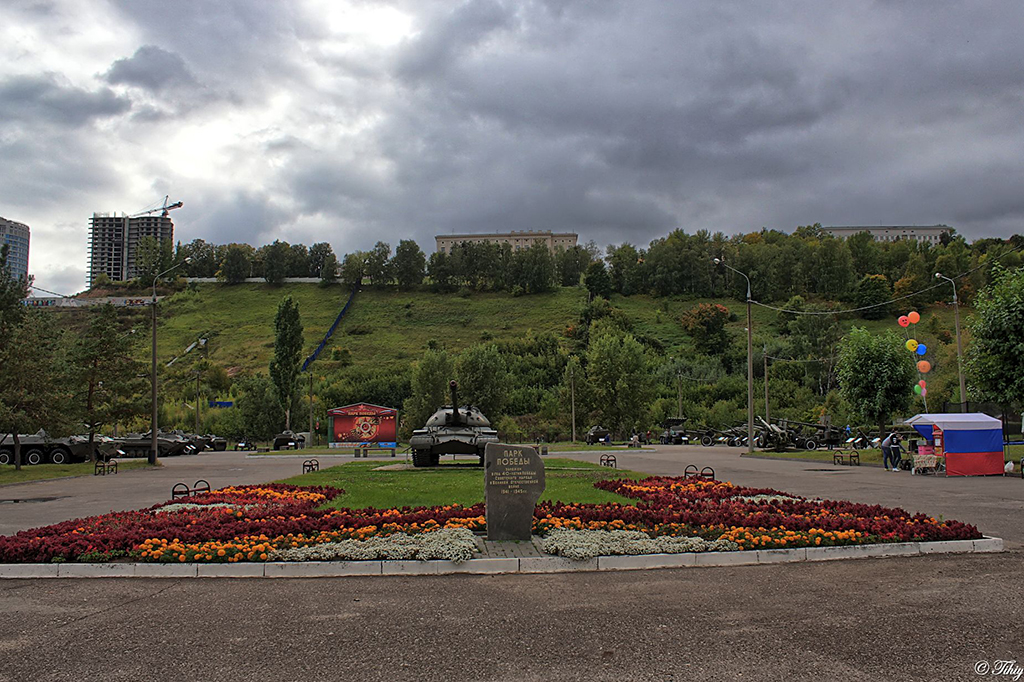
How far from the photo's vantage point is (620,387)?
58531mm

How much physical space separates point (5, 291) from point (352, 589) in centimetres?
2438

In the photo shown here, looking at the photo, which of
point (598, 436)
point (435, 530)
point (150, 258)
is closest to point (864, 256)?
point (598, 436)

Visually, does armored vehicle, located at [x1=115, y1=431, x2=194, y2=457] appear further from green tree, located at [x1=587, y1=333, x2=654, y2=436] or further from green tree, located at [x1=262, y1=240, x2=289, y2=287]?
green tree, located at [x1=262, y1=240, x2=289, y2=287]

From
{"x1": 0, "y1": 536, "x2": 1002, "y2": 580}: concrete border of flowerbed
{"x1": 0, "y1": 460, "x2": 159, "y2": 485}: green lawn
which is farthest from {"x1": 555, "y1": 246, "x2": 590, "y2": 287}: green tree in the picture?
{"x1": 0, "y1": 536, "x2": 1002, "y2": 580}: concrete border of flowerbed

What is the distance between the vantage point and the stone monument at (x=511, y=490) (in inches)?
400

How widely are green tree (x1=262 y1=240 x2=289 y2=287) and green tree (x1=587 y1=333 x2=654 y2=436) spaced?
2878 inches

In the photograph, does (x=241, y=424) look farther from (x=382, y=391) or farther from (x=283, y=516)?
(x=283, y=516)

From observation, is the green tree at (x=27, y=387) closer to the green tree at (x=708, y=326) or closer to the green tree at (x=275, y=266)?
the green tree at (x=708, y=326)

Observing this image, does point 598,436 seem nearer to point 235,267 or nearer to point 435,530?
point 435,530

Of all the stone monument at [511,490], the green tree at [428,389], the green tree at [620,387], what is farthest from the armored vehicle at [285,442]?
the stone monument at [511,490]

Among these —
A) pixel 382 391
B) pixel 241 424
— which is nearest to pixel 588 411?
pixel 382 391

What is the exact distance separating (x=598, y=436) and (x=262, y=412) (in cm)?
2712

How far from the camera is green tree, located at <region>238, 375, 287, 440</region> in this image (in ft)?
201

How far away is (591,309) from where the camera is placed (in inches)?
3757
